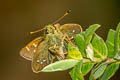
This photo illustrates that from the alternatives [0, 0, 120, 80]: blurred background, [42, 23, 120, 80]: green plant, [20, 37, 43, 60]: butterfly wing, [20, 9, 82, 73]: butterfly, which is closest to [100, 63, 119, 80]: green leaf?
[42, 23, 120, 80]: green plant

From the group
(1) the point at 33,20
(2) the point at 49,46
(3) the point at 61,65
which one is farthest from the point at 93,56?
(1) the point at 33,20

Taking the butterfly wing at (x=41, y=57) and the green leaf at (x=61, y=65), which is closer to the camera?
the green leaf at (x=61, y=65)

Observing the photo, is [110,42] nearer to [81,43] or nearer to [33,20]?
[81,43]

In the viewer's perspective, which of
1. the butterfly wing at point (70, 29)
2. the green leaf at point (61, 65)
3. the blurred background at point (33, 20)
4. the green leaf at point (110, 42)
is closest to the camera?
the green leaf at point (61, 65)

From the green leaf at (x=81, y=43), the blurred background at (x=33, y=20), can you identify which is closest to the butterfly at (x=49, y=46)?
the green leaf at (x=81, y=43)

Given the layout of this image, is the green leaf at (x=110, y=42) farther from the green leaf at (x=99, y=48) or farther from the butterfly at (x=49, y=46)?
the butterfly at (x=49, y=46)

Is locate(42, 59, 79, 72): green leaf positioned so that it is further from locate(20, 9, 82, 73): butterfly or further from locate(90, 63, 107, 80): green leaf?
locate(20, 9, 82, 73): butterfly

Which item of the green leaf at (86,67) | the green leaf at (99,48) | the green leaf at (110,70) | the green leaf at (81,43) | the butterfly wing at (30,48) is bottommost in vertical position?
the green leaf at (110,70)

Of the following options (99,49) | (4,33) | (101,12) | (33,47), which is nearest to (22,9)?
(4,33)

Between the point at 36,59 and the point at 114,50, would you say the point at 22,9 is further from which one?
the point at 114,50
